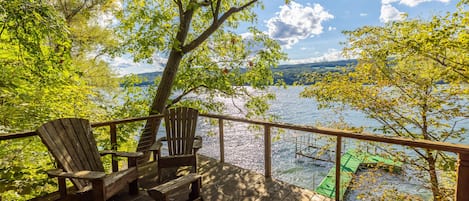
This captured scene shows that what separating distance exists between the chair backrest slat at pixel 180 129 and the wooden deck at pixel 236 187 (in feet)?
1.66

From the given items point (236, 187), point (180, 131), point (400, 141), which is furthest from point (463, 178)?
point (180, 131)

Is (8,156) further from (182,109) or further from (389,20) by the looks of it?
(389,20)

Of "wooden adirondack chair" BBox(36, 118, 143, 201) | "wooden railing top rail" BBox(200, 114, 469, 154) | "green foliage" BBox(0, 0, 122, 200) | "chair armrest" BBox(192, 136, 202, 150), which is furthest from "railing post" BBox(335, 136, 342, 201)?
"green foliage" BBox(0, 0, 122, 200)

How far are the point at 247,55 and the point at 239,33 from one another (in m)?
0.75

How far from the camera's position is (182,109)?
12.3 ft

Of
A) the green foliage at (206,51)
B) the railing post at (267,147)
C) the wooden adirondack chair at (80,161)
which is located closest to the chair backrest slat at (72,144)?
the wooden adirondack chair at (80,161)

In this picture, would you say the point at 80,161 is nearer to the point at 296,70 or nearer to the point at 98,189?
the point at 98,189

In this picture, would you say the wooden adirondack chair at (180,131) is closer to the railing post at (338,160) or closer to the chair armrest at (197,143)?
the chair armrest at (197,143)

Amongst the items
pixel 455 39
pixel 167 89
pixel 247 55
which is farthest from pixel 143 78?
pixel 455 39

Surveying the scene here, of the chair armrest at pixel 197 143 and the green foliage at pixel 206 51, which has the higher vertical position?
the green foliage at pixel 206 51

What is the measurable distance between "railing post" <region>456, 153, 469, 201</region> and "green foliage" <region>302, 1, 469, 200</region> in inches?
81.9

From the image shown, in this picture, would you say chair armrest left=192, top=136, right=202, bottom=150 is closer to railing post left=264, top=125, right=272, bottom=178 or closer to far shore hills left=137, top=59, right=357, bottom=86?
railing post left=264, top=125, right=272, bottom=178

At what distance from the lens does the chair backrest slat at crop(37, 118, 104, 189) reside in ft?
7.70

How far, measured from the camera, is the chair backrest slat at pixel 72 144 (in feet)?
7.70
